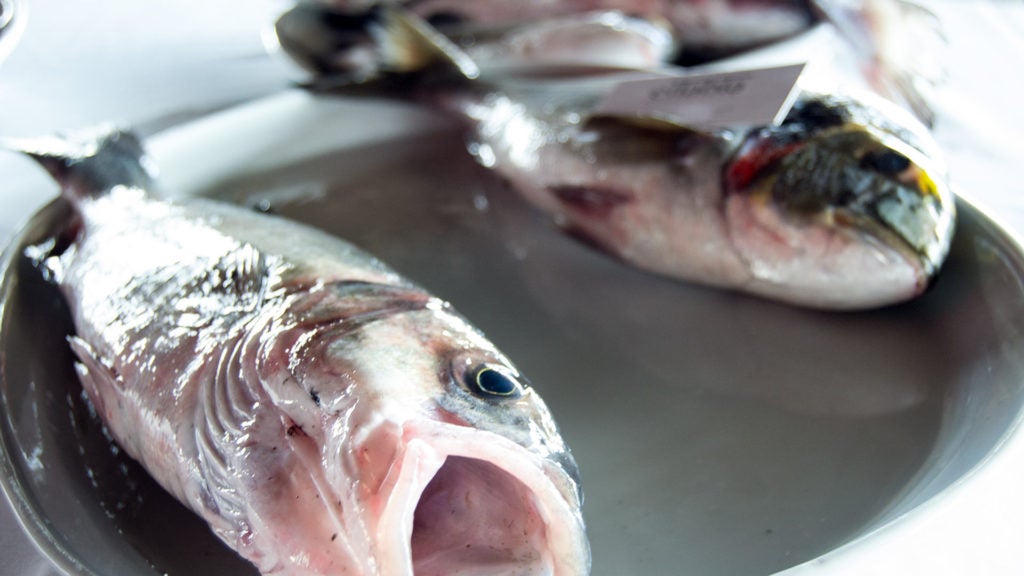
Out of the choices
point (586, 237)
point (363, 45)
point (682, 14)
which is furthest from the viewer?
point (682, 14)

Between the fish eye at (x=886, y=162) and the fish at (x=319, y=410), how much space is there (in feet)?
1.97

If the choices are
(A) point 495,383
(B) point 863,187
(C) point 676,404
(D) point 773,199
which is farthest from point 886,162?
(A) point 495,383

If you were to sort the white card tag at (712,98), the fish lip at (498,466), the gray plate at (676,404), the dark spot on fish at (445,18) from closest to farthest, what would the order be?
the fish lip at (498,466) < the gray plate at (676,404) < the white card tag at (712,98) < the dark spot on fish at (445,18)

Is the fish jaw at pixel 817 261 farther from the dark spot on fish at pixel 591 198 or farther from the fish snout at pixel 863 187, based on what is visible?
the dark spot on fish at pixel 591 198

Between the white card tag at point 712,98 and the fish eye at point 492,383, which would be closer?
the fish eye at point 492,383

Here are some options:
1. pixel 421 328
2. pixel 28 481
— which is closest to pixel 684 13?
pixel 421 328

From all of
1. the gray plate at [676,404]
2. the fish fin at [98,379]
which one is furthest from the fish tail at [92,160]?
the fish fin at [98,379]

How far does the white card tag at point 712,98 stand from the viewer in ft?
3.89

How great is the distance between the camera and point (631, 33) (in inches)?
74.3

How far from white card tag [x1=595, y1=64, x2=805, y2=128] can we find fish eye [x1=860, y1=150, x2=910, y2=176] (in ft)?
0.41

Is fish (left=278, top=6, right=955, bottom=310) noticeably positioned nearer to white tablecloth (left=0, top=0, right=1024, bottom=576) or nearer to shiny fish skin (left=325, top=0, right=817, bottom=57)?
white tablecloth (left=0, top=0, right=1024, bottom=576)

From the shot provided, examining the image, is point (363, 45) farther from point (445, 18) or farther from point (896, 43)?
point (896, 43)

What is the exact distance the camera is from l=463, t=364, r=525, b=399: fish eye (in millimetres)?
704

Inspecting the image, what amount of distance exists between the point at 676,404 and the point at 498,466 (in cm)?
47
